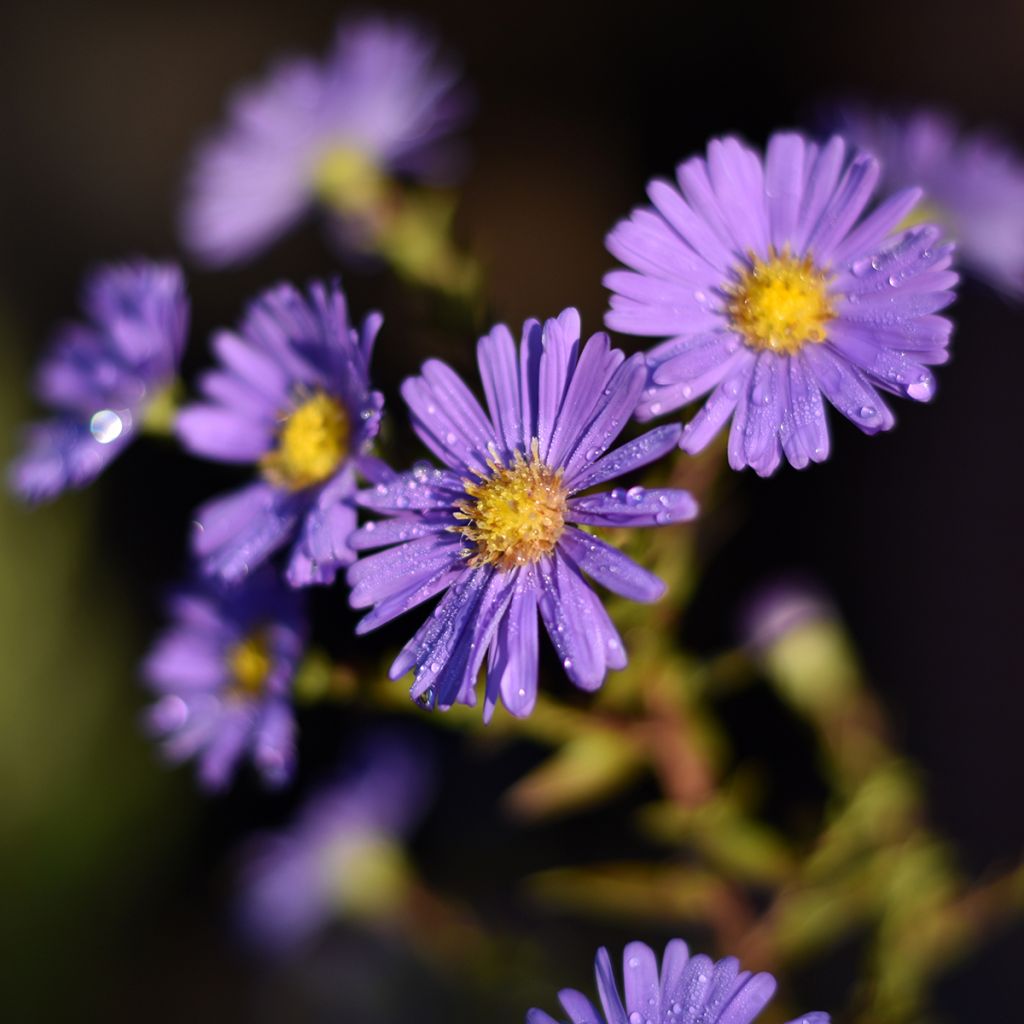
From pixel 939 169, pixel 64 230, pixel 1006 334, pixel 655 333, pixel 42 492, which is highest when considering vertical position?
pixel 64 230

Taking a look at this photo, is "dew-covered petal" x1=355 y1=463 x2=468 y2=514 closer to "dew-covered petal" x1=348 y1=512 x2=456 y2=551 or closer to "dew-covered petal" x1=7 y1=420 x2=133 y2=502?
"dew-covered petal" x1=348 y1=512 x2=456 y2=551

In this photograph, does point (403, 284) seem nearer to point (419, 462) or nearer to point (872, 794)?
point (419, 462)

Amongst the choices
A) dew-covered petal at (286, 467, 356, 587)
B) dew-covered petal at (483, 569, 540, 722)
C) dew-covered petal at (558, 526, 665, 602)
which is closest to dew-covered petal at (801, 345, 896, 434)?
dew-covered petal at (558, 526, 665, 602)

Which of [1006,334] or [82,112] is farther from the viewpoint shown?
[82,112]

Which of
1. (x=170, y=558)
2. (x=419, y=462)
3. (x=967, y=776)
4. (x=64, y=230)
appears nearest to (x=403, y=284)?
(x=419, y=462)

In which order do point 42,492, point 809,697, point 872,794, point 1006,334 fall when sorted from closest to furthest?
point 42,492 < point 872,794 < point 809,697 < point 1006,334

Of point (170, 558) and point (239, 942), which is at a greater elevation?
point (170, 558)

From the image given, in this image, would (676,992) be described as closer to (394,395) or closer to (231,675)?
(231,675)
